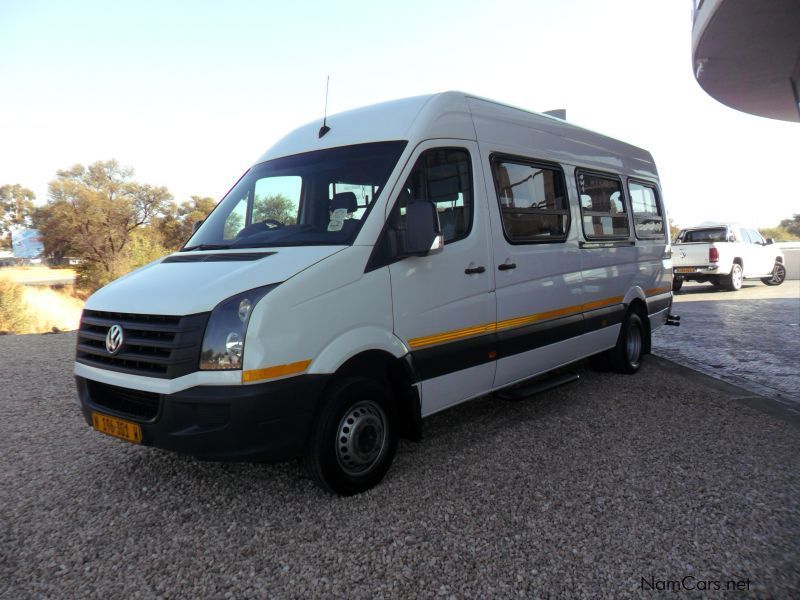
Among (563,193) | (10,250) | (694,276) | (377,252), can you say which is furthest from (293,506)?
(10,250)

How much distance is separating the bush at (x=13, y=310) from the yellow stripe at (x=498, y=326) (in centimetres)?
1334

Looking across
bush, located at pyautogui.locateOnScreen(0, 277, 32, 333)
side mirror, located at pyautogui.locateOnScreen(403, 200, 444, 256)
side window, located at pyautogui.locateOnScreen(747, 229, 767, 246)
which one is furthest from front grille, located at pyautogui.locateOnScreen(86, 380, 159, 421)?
side window, located at pyautogui.locateOnScreen(747, 229, 767, 246)

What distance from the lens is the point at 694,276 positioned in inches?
665

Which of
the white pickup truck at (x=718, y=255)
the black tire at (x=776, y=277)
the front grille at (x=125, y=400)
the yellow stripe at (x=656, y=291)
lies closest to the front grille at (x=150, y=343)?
the front grille at (x=125, y=400)

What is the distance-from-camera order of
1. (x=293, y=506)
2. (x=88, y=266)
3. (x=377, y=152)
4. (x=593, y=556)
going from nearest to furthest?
(x=593, y=556), (x=293, y=506), (x=377, y=152), (x=88, y=266)

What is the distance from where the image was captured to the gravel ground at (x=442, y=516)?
2650 mm

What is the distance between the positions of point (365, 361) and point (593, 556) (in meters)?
1.65

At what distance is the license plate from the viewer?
3.14 m

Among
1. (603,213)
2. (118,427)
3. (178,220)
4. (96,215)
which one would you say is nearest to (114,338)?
(118,427)

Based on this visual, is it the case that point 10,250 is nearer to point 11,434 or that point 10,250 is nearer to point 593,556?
point 11,434

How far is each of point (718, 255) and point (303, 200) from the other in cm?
1594

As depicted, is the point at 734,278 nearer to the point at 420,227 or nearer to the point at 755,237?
the point at 755,237

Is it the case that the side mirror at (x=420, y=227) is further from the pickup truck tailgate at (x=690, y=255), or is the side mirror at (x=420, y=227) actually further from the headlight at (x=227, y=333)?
the pickup truck tailgate at (x=690, y=255)

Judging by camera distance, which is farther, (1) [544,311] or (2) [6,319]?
(2) [6,319]
